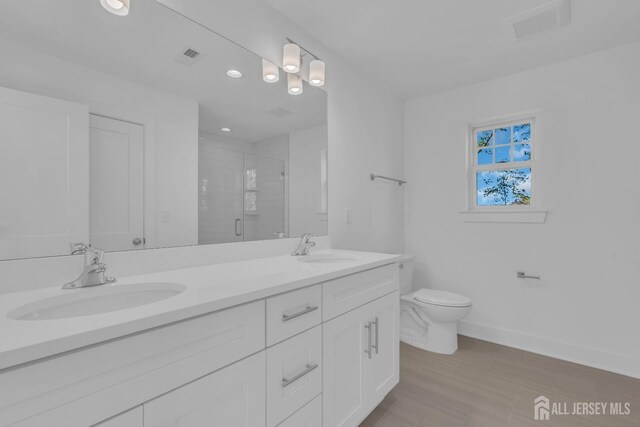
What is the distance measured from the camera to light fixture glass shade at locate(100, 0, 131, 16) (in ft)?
3.69

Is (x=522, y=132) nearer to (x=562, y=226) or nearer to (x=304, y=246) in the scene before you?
(x=562, y=226)

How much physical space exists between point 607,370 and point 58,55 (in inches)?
143

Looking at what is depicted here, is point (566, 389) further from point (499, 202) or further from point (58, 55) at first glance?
point (58, 55)

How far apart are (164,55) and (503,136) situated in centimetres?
280

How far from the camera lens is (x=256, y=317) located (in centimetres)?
94

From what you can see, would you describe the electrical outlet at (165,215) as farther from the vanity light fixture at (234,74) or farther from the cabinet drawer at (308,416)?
the cabinet drawer at (308,416)

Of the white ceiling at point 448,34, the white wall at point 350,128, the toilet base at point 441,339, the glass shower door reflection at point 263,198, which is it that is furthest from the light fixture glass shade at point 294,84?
the toilet base at point 441,339

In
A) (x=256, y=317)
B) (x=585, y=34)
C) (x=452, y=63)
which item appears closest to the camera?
(x=256, y=317)

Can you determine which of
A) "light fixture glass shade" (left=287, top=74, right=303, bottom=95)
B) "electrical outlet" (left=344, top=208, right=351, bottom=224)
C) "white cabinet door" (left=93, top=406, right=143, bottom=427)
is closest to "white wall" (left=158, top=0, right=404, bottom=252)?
"electrical outlet" (left=344, top=208, right=351, bottom=224)

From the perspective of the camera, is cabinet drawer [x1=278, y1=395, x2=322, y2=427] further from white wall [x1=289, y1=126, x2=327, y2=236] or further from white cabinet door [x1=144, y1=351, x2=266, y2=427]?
white wall [x1=289, y1=126, x2=327, y2=236]

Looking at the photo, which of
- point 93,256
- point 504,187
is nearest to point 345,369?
point 93,256

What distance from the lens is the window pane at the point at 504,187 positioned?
2633mm

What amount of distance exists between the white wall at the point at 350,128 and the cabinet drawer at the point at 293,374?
113 cm

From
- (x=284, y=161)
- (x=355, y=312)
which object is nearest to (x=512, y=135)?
(x=284, y=161)
